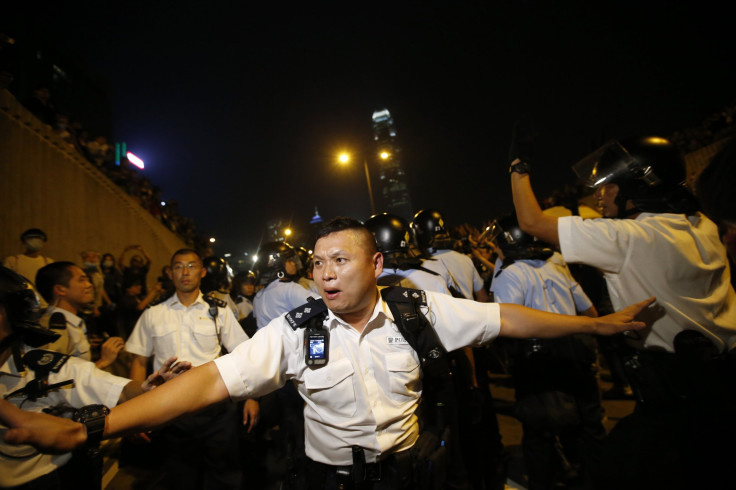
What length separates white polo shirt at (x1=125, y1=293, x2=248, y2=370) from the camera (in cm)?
365

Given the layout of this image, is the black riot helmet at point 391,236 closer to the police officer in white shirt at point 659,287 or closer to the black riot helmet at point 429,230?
the black riot helmet at point 429,230

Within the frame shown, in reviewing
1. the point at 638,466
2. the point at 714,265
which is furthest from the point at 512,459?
the point at 714,265

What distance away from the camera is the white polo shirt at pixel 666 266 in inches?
82.7

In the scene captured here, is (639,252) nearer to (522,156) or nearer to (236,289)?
(522,156)

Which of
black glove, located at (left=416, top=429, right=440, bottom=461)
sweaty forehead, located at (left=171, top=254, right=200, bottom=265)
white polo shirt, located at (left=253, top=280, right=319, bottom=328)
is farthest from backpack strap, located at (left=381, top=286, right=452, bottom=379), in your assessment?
sweaty forehead, located at (left=171, top=254, right=200, bottom=265)

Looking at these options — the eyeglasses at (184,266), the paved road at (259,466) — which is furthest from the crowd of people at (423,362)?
the paved road at (259,466)

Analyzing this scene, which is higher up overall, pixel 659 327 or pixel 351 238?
pixel 351 238

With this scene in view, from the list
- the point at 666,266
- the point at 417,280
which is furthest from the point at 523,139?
the point at 417,280

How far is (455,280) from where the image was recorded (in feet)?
14.7

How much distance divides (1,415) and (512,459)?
16.3ft

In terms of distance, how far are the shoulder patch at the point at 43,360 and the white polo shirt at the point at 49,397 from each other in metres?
0.04

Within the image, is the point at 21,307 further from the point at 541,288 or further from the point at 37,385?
the point at 541,288

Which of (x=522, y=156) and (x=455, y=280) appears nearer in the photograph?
(x=522, y=156)

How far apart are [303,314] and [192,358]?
247 centimetres
